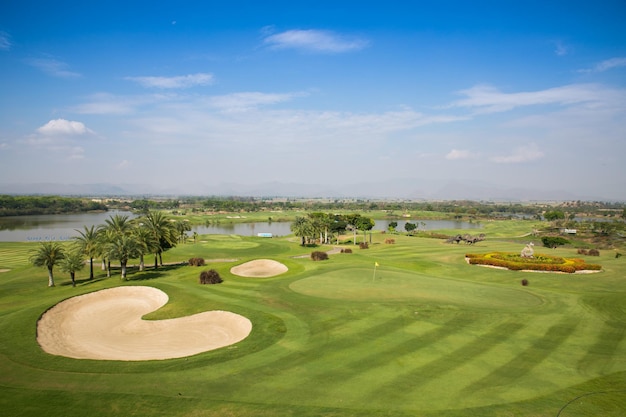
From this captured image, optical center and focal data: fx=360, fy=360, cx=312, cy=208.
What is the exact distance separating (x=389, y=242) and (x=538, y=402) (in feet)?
210

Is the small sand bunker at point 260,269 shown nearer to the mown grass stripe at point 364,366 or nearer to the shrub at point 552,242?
the mown grass stripe at point 364,366

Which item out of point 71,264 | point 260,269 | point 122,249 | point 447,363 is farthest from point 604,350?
point 71,264

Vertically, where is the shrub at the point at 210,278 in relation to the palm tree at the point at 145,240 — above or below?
below

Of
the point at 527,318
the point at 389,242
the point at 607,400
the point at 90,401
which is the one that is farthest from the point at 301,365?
the point at 389,242

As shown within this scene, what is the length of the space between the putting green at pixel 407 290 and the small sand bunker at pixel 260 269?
6.03m

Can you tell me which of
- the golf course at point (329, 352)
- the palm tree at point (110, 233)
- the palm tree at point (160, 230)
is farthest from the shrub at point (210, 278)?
the palm tree at point (160, 230)

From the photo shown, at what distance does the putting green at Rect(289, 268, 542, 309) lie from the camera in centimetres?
2986

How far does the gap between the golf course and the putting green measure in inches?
7.3

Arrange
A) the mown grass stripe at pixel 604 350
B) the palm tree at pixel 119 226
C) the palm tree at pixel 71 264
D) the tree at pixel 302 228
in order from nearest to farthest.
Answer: the mown grass stripe at pixel 604 350 → the palm tree at pixel 71 264 → the palm tree at pixel 119 226 → the tree at pixel 302 228

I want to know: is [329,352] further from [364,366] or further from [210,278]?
[210,278]

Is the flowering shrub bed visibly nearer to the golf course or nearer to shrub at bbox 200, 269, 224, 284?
the golf course

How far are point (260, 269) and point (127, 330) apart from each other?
1961cm

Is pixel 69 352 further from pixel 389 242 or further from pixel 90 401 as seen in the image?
pixel 389 242

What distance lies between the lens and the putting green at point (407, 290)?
98.0 feet
